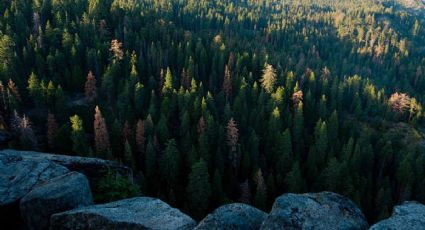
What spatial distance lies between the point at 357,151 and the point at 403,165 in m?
10.6

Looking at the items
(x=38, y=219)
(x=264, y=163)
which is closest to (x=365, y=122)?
(x=264, y=163)

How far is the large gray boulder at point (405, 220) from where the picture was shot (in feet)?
54.5

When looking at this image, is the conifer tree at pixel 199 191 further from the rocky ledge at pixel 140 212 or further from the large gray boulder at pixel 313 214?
the large gray boulder at pixel 313 214

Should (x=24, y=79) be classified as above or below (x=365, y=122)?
above

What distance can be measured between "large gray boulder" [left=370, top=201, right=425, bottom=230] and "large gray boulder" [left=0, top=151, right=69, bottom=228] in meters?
21.2

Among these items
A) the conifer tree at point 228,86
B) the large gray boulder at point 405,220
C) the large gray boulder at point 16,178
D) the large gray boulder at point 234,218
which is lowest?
the conifer tree at point 228,86

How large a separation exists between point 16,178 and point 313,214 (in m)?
19.9

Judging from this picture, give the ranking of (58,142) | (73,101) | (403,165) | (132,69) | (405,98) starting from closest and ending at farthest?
1. (58,142)
2. (403,165)
3. (73,101)
4. (132,69)
5. (405,98)

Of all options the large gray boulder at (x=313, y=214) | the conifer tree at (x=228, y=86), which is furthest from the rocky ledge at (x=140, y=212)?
the conifer tree at (x=228, y=86)

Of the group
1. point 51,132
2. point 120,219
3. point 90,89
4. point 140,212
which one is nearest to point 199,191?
point 51,132

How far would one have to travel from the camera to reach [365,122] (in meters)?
123

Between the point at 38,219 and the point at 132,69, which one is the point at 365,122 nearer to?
the point at 132,69

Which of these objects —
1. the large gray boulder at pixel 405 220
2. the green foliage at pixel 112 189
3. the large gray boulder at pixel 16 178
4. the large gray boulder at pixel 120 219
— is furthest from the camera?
the green foliage at pixel 112 189

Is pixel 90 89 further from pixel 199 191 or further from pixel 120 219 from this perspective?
pixel 120 219
